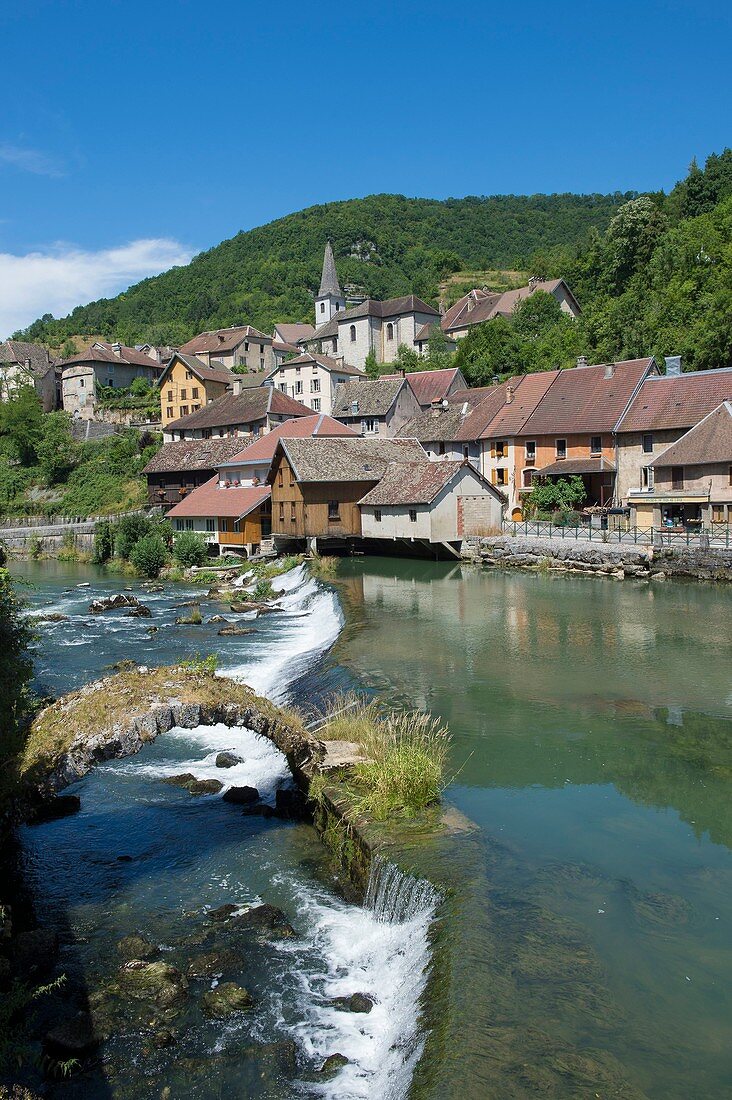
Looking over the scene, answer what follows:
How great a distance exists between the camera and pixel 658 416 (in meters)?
44.9

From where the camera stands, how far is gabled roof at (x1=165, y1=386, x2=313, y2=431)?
2591 inches

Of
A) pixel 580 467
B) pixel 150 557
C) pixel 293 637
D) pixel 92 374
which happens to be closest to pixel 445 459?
pixel 580 467

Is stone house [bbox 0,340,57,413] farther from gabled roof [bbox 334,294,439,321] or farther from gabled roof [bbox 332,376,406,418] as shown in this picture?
gabled roof [bbox 332,376,406,418]

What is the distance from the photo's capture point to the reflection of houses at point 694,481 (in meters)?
37.8

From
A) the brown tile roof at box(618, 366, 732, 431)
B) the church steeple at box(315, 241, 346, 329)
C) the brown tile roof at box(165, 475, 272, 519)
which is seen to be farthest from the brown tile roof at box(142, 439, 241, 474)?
the church steeple at box(315, 241, 346, 329)

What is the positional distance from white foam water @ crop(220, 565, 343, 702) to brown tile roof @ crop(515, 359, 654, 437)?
2026 centimetres

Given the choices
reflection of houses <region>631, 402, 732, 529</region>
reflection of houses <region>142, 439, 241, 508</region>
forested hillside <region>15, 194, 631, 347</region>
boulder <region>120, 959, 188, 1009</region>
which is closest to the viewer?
boulder <region>120, 959, 188, 1009</region>

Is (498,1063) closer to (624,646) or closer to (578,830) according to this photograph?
(578,830)

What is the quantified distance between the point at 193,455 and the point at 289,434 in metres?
10.4

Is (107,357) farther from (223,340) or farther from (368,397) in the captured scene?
(368,397)

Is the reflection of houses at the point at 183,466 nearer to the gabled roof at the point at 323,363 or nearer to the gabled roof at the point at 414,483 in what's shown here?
the gabled roof at the point at 414,483

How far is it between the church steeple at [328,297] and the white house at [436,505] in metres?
74.5

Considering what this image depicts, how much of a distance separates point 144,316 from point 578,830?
153885mm

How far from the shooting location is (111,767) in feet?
58.3
